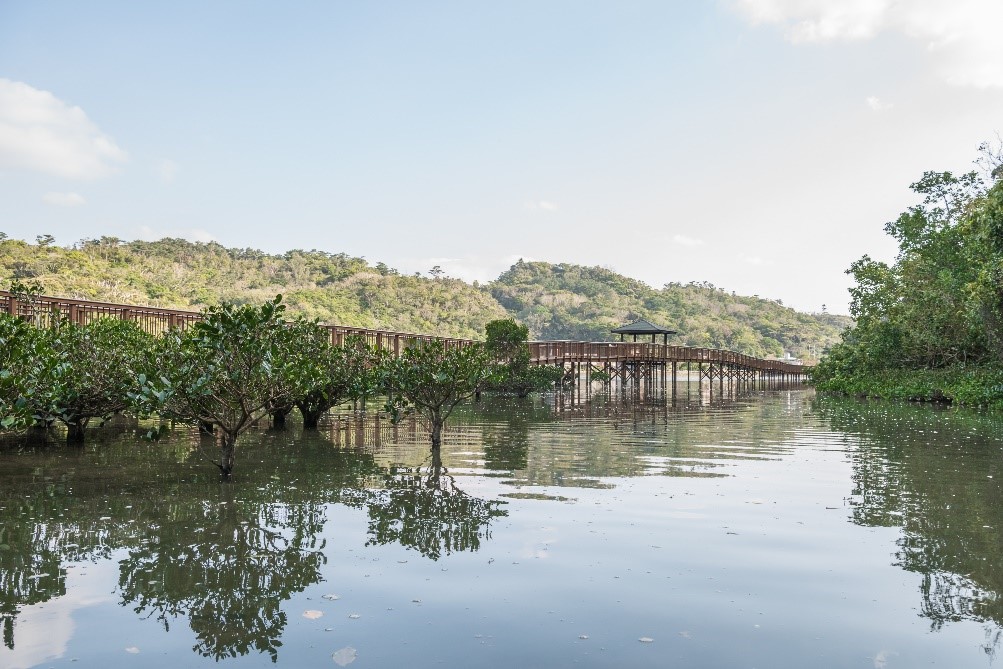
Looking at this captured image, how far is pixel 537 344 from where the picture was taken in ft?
107

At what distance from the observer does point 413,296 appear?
66938 millimetres

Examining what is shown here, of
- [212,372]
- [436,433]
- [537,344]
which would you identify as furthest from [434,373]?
[537,344]

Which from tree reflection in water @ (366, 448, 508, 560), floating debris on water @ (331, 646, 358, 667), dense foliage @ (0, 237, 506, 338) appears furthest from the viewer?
dense foliage @ (0, 237, 506, 338)

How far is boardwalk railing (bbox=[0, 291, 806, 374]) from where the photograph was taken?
49.4 feet

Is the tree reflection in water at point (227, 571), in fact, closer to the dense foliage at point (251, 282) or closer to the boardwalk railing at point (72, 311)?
the boardwalk railing at point (72, 311)

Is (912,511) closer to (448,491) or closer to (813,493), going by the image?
(813,493)

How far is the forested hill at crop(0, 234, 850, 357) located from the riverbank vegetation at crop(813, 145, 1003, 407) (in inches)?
959

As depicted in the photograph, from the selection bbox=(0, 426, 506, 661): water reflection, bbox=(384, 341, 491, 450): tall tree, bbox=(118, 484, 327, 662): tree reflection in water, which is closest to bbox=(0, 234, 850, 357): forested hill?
bbox=(384, 341, 491, 450): tall tree

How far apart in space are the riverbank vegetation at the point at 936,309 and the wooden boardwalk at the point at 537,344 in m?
8.32

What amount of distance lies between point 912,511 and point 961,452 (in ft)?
17.2

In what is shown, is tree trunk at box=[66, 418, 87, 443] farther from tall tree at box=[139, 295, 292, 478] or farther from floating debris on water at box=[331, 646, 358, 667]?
floating debris on water at box=[331, 646, 358, 667]

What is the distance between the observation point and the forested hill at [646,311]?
284 ft

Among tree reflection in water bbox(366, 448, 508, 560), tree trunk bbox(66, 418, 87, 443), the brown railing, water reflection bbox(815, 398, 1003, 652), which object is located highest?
the brown railing

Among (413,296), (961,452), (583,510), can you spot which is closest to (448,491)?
(583,510)
